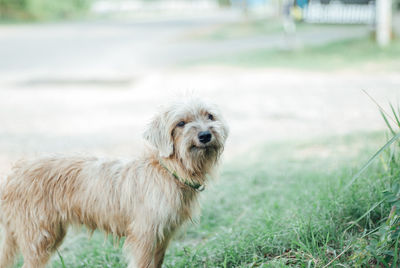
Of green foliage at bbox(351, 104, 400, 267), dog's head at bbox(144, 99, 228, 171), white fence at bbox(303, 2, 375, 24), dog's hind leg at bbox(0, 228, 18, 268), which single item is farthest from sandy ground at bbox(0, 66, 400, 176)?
white fence at bbox(303, 2, 375, 24)

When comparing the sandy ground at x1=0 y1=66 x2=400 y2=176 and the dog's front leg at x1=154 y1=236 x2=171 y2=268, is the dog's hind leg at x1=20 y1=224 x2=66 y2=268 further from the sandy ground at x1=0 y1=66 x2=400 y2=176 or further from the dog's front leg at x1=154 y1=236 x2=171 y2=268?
the sandy ground at x1=0 y1=66 x2=400 y2=176

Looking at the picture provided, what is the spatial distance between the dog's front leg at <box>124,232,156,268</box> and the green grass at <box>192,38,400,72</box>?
12.3 metres

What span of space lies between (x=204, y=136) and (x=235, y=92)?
9454 mm

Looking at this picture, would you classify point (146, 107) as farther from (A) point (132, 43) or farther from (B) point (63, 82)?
(A) point (132, 43)

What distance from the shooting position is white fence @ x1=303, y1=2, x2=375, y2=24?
20953mm

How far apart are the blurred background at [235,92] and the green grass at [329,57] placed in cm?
4

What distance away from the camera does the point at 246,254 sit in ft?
12.7

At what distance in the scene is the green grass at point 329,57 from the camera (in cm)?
1556

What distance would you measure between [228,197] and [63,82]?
36.9ft

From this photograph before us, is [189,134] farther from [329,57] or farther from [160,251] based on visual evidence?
[329,57]

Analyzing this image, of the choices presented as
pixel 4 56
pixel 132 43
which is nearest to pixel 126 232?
pixel 4 56

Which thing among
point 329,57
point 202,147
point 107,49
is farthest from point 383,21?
point 202,147

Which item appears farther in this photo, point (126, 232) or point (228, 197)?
point (228, 197)

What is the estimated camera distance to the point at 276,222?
4246mm
